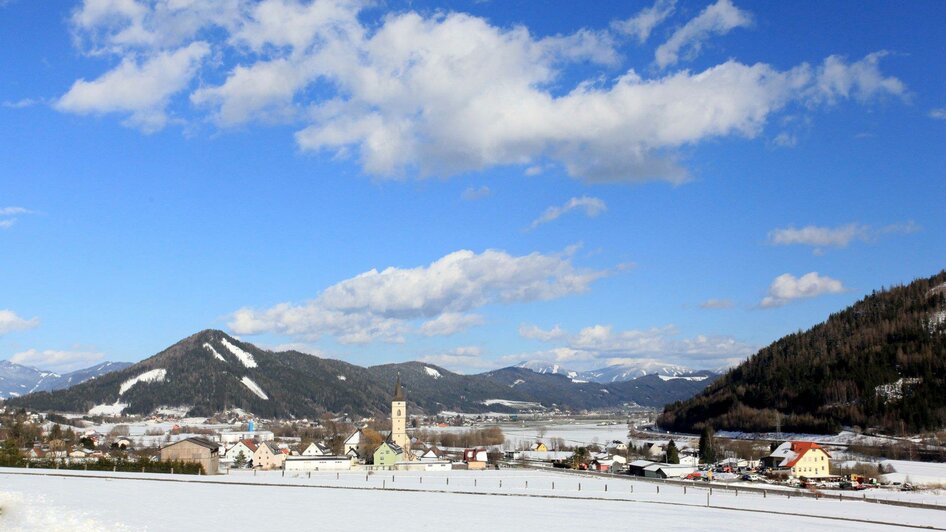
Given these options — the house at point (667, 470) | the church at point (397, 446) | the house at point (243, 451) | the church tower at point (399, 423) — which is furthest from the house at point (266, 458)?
the house at point (667, 470)

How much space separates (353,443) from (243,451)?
16659 mm

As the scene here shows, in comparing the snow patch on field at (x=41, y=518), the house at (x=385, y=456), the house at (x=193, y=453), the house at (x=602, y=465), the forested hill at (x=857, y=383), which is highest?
the forested hill at (x=857, y=383)

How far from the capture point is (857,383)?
154125 mm

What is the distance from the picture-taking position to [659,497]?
189 feet

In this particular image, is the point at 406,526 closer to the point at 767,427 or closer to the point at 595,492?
the point at 595,492

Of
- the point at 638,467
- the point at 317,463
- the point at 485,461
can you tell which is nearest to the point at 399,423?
the point at 485,461

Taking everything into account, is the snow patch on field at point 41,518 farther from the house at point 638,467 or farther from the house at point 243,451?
the house at point 638,467

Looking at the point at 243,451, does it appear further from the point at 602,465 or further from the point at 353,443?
the point at 602,465

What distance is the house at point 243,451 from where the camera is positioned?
98.8 m

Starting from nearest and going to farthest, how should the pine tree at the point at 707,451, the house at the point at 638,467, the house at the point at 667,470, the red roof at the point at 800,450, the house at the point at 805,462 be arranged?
the house at the point at 667,470, the house at the point at 805,462, the house at the point at 638,467, the red roof at the point at 800,450, the pine tree at the point at 707,451

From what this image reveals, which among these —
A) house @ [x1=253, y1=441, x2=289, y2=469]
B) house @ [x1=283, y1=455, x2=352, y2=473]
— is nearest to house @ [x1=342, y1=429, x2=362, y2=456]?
house @ [x1=253, y1=441, x2=289, y2=469]

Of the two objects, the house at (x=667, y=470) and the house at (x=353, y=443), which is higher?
the house at (x=353, y=443)

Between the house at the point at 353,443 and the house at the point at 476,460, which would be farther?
the house at the point at 353,443

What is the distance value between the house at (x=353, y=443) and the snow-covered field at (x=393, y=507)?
43404mm
